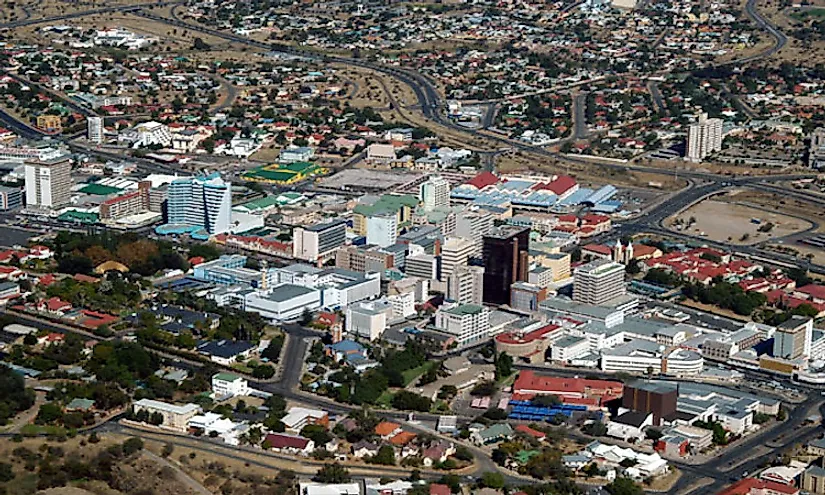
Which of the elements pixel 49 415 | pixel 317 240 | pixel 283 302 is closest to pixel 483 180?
pixel 317 240

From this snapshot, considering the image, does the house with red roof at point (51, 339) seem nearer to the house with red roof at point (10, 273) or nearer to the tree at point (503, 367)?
the house with red roof at point (10, 273)

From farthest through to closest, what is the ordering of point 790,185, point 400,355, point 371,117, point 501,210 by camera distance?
1. point 371,117
2. point 790,185
3. point 501,210
4. point 400,355

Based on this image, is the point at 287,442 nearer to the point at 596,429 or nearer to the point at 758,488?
the point at 596,429

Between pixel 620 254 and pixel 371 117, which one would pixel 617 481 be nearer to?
pixel 620 254

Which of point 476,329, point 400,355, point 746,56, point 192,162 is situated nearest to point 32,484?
point 400,355

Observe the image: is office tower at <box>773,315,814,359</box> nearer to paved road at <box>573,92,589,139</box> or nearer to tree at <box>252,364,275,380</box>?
tree at <box>252,364,275,380</box>

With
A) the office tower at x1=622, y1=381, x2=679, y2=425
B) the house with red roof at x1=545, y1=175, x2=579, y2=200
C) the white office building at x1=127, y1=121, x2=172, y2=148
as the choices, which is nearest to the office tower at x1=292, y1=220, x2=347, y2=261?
the house with red roof at x1=545, y1=175, x2=579, y2=200
